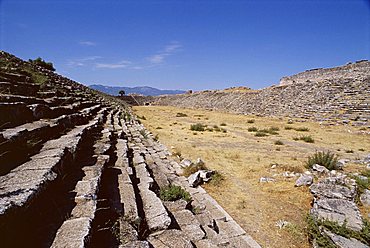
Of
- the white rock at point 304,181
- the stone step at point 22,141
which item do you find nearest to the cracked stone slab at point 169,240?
the stone step at point 22,141

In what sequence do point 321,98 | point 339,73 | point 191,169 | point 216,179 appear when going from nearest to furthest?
point 216,179, point 191,169, point 321,98, point 339,73

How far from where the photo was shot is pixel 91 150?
4.92 meters

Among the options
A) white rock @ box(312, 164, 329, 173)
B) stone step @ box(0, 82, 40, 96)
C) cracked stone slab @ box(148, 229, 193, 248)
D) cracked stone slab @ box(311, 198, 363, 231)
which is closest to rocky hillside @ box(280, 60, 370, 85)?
white rock @ box(312, 164, 329, 173)

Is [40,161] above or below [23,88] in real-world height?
below

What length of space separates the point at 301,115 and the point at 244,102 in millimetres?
12641

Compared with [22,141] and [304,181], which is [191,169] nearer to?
[304,181]

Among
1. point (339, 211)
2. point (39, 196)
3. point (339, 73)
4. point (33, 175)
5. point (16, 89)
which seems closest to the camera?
point (39, 196)

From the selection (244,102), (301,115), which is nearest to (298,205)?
(301,115)

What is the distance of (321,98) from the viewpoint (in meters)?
23.2

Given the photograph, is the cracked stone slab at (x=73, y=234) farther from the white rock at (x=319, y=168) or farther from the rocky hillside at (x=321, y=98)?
the rocky hillside at (x=321, y=98)

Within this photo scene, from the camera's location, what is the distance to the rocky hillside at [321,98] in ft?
62.3

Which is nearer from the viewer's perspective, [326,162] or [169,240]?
[169,240]

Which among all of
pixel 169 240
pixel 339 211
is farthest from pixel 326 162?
pixel 169 240

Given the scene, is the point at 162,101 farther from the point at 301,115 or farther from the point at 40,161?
the point at 40,161
